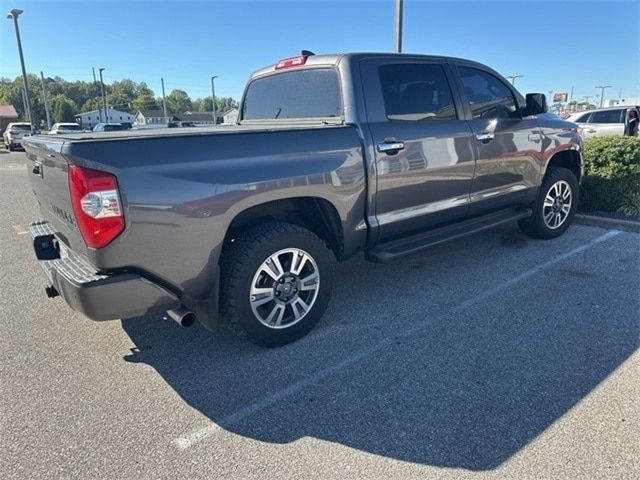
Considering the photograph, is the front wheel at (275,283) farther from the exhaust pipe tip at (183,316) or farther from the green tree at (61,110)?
the green tree at (61,110)

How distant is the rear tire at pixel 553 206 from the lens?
5207 mm

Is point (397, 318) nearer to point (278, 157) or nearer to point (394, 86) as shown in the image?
point (278, 157)

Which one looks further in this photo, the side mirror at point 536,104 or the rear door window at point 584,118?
the rear door window at point 584,118

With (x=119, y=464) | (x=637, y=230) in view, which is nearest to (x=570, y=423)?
(x=119, y=464)

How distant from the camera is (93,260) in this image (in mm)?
2414

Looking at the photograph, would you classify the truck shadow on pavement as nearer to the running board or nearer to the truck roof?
the running board

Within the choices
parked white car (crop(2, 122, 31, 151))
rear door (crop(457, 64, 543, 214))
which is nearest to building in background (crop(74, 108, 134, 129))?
parked white car (crop(2, 122, 31, 151))

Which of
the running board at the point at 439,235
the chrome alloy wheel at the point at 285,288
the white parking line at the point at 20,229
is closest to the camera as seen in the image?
the chrome alloy wheel at the point at 285,288

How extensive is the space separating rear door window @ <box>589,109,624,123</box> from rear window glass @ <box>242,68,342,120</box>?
1204 cm

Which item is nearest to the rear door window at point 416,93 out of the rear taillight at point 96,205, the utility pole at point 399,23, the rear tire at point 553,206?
the rear tire at point 553,206

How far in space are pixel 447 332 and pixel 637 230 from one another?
13.5 feet

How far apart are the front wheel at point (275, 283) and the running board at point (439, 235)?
532 millimetres

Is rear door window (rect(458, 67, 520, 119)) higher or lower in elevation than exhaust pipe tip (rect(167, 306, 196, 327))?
higher

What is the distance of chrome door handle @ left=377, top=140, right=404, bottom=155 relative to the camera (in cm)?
339
